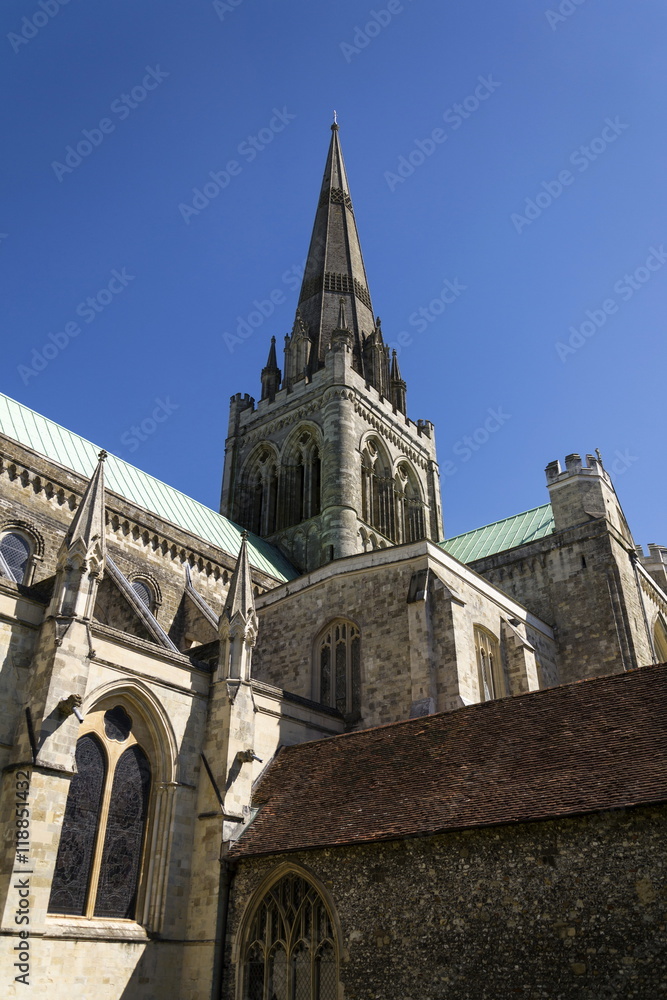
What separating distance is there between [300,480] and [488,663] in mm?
18825

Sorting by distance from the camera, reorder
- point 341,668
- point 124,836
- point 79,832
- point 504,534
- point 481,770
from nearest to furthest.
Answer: point 481,770
point 79,832
point 124,836
point 341,668
point 504,534

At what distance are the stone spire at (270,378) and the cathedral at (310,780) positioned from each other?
59.6 ft

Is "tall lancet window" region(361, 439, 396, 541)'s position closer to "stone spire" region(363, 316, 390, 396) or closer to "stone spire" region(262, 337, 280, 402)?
"stone spire" region(363, 316, 390, 396)

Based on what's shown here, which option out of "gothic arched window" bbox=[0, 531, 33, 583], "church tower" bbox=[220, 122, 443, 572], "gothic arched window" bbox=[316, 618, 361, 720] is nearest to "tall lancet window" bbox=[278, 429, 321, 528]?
"church tower" bbox=[220, 122, 443, 572]

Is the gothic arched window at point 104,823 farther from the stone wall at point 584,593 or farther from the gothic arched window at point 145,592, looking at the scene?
the stone wall at point 584,593

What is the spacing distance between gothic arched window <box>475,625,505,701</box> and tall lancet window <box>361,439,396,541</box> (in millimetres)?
15193

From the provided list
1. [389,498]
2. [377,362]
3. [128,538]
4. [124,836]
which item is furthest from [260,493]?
[124,836]

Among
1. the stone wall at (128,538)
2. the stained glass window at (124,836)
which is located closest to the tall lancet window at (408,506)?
the stone wall at (128,538)

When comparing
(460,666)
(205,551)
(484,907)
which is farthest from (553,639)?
(484,907)

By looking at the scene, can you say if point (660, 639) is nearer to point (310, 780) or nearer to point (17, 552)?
point (310, 780)

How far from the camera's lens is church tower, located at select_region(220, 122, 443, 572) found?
35.6 meters

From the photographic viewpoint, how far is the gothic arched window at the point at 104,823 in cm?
1312

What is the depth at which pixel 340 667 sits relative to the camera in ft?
68.7

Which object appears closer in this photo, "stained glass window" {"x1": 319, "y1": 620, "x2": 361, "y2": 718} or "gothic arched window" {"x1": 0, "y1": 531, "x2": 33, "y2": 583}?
"stained glass window" {"x1": 319, "y1": 620, "x2": 361, "y2": 718}
